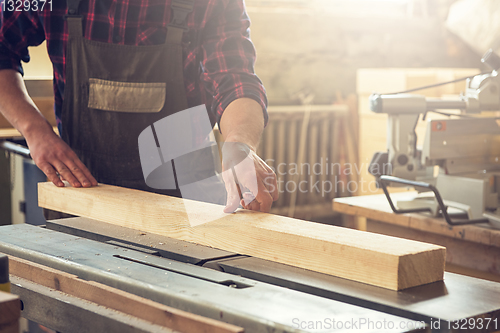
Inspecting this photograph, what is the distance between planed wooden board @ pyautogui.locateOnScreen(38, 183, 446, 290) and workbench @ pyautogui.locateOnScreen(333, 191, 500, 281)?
99 centimetres

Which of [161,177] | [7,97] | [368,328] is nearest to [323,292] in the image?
[368,328]

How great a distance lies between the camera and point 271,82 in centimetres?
391

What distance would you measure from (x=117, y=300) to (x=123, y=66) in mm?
884

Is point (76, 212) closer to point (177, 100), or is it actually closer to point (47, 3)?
point (177, 100)

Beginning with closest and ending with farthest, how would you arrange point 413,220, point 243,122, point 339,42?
1. point 243,122
2. point 413,220
3. point 339,42

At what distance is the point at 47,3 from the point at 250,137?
0.70 metres

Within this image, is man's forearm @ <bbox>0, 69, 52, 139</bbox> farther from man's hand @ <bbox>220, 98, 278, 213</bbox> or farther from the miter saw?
the miter saw

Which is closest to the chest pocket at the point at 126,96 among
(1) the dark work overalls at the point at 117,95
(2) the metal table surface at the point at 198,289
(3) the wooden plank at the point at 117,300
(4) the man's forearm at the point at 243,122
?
(1) the dark work overalls at the point at 117,95

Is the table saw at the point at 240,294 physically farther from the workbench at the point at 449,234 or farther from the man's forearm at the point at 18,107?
the workbench at the point at 449,234

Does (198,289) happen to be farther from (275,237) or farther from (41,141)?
(41,141)

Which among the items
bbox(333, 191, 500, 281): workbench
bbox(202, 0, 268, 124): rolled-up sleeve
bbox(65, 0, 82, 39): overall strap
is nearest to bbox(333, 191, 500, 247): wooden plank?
bbox(333, 191, 500, 281): workbench

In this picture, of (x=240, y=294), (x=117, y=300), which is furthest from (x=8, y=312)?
(x=240, y=294)

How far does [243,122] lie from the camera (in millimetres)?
1349

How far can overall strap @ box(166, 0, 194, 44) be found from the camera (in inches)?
58.0
